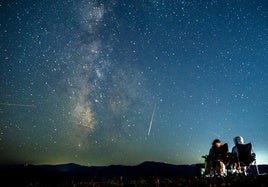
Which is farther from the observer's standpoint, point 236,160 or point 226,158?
point 236,160

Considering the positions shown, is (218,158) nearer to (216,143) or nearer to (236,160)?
(216,143)

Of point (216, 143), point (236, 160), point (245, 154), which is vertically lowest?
point (236, 160)

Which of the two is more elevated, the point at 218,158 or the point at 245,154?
the point at 245,154

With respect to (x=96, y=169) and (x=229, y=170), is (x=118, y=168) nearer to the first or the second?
(x=96, y=169)

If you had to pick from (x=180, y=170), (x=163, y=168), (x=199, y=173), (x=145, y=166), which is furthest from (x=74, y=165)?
(x=199, y=173)

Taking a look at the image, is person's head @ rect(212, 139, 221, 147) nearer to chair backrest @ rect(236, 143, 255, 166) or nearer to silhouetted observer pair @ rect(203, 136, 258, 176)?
silhouetted observer pair @ rect(203, 136, 258, 176)

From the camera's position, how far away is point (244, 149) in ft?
43.3

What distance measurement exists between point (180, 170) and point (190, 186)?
139 meters

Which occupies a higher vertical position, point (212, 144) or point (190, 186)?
point (212, 144)

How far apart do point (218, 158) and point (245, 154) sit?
1353mm

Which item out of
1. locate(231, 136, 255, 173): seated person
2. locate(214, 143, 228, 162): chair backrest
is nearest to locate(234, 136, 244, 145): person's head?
locate(231, 136, 255, 173): seated person

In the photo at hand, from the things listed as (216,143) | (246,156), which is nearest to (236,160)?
(246,156)

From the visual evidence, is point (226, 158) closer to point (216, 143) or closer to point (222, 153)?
point (222, 153)

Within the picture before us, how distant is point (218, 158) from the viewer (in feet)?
42.2
